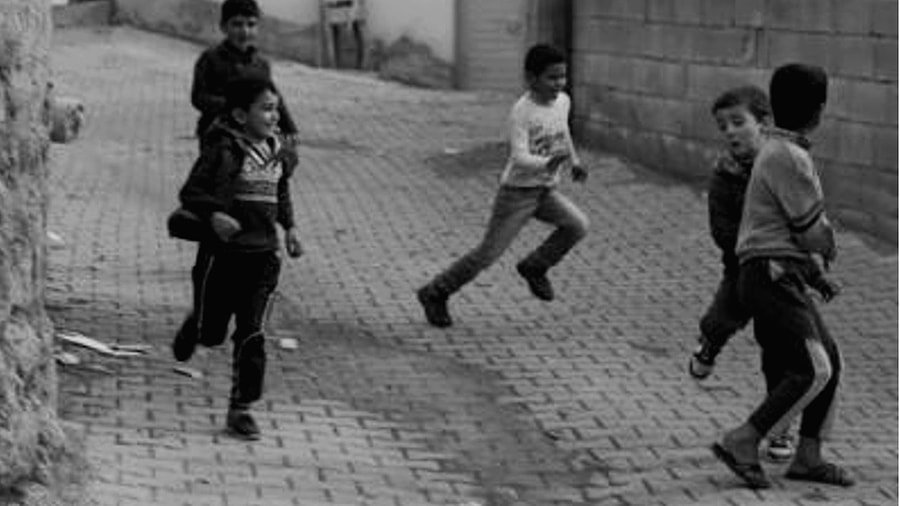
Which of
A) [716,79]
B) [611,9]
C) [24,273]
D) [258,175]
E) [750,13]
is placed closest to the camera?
[24,273]

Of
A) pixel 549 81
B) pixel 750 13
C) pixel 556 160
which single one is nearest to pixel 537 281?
pixel 556 160

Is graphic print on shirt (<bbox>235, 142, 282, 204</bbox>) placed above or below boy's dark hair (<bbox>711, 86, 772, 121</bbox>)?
below

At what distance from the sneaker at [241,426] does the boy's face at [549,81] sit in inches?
101

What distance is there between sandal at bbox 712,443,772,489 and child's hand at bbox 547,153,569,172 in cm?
249

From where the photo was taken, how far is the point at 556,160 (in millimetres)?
9133

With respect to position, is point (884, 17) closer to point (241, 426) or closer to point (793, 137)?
point (793, 137)

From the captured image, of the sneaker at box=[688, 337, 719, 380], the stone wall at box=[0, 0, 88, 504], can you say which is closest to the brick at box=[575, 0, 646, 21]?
the sneaker at box=[688, 337, 719, 380]

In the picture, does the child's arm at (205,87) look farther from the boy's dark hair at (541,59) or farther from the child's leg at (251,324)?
the child's leg at (251,324)

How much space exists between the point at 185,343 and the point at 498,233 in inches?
85.4

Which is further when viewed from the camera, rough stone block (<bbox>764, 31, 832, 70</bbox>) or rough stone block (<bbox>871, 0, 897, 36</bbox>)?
rough stone block (<bbox>764, 31, 832, 70</bbox>)

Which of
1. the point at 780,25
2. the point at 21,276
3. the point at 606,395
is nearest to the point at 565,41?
the point at 780,25

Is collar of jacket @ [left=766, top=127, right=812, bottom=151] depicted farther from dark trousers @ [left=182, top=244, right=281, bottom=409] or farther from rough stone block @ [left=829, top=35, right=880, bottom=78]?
rough stone block @ [left=829, top=35, right=880, bottom=78]

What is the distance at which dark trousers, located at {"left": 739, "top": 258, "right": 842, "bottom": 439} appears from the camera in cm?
679

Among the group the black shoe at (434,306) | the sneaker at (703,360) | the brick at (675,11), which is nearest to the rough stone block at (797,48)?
the brick at (675,11)
